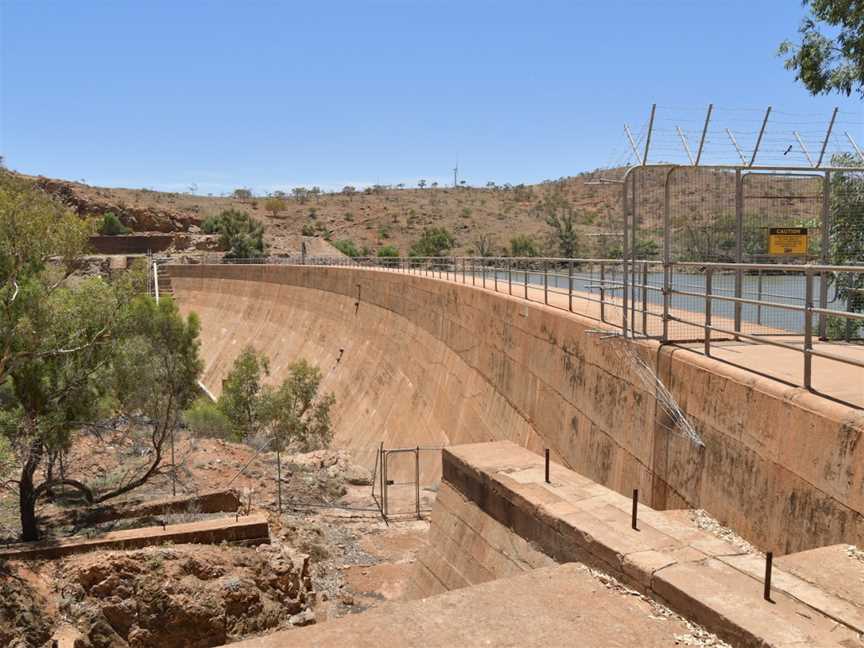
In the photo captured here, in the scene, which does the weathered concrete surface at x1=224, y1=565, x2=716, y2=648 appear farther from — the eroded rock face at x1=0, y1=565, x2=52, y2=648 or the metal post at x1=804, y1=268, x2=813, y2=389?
the eroded rock face at x1=0, y1=565, x2=52, y2=648

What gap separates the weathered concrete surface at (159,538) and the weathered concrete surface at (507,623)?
7.87m

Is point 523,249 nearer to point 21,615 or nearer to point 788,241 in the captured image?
point 788,241

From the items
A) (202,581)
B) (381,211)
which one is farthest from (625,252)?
(381,211)

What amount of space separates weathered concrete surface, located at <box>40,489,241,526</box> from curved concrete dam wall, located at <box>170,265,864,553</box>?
564 cm

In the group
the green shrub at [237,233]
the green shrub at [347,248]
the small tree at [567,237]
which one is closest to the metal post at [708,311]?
the small tree at [567,237]

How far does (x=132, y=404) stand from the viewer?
1855cm

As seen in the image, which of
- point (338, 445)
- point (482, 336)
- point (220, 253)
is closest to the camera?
point (482, 336)

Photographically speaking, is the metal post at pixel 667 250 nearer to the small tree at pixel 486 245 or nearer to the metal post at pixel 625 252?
the metal post at pixel 625 252

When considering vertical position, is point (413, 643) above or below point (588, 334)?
below

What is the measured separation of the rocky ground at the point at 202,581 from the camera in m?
10.8

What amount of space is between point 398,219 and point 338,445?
67.9 metres

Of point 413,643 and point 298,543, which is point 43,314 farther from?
point 413,643

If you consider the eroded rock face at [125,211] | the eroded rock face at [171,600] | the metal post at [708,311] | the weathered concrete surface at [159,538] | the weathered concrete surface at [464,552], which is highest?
the eroded rock face at [125,211]

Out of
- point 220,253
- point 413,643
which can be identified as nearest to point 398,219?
point 220,253
